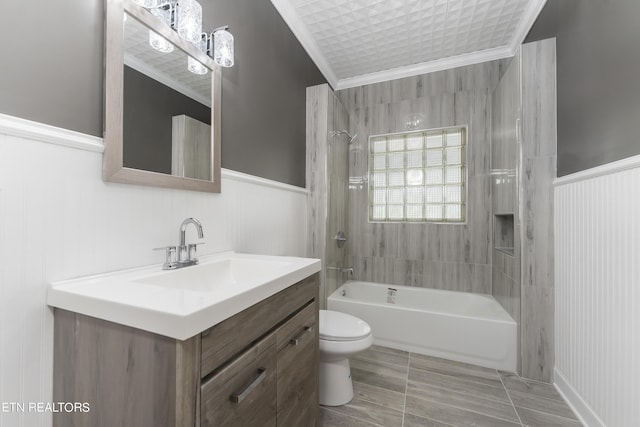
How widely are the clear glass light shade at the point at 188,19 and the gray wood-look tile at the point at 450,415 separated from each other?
2.25 metres

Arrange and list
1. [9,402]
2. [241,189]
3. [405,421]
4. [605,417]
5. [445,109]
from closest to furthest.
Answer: [9,402] → [605,417] → [405,421] → [241,189] → [445,109]

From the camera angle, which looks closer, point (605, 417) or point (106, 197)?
point (106, 197)

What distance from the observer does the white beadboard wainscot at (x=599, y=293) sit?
43.7 inches

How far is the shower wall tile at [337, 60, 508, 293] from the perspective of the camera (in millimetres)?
2656

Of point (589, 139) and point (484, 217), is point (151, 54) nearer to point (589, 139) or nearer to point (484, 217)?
point (589, 139)

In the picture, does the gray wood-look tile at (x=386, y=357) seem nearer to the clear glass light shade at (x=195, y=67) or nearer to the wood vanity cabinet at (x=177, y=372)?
the wood vanity cabinet at (x=177, y=372)

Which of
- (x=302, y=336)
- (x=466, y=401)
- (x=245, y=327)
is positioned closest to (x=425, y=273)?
(x=466, y=401)

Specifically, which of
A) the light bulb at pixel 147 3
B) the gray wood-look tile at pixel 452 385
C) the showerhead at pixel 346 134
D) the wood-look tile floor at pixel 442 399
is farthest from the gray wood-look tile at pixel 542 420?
the light bulb at pixel 147 3

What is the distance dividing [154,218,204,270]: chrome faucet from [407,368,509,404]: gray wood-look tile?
1567mm

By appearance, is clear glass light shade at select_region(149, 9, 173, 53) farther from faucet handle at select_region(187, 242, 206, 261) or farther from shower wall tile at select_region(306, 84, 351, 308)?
shower wall tile at select_region(306, 84, 351, 308)

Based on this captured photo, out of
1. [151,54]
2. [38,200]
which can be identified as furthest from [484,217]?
[38,200]

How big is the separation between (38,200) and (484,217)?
10.2 feet

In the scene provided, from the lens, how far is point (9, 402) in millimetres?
716

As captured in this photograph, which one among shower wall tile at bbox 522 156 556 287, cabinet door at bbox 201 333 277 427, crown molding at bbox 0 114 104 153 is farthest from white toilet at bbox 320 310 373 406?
crown molding at bbox 0 114 104 153
